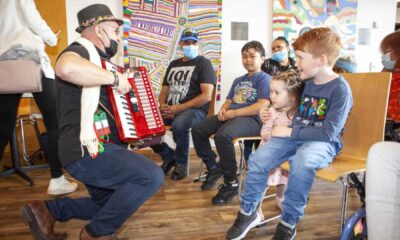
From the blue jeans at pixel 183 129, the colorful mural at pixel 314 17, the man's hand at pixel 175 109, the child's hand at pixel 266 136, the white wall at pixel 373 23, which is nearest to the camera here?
the child's hand at pixel 266 136

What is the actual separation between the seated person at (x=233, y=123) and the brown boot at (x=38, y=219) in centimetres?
110

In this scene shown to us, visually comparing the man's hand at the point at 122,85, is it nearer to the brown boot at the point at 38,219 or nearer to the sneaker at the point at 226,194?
the brown boot at the point at 38,219

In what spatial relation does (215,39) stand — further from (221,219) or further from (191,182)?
(221,219)

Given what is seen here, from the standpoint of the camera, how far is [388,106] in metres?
1.68

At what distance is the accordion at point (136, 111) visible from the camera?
1487 mm

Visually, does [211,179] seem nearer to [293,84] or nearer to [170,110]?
[170,110]

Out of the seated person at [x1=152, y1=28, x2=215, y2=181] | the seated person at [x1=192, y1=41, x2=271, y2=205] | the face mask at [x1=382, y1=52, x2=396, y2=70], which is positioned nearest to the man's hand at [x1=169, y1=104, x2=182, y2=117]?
the seated person at [x1=152, y1=28, x2=215, y2=181]

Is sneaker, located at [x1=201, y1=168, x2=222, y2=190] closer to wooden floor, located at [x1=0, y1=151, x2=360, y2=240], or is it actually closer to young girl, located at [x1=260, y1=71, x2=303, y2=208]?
wooden floor, located at [x1=0, y1=151, x2=360, y2=240]

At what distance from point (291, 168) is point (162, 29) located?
2.63 m

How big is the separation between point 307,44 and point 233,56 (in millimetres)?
2322

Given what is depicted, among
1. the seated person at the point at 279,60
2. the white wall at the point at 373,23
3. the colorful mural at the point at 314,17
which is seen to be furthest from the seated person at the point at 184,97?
the white wall at the point at 373,23

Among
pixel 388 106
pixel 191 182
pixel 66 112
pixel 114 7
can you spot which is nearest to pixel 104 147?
pixel 66 112

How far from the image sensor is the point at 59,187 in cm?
240

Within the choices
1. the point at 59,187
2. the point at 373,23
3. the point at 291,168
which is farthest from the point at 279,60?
the point at 373,23
